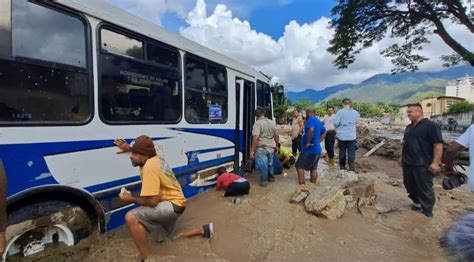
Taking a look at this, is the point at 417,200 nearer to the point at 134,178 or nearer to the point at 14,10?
the point at 134,178

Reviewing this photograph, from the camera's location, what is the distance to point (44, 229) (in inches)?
114

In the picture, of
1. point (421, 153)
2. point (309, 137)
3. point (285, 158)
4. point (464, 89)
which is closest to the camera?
point (421, 153)

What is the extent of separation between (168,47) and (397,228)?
4.24 meters

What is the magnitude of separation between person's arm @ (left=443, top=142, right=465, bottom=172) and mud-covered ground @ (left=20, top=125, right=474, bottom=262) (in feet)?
3.59

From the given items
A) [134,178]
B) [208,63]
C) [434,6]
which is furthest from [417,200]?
[434,6]

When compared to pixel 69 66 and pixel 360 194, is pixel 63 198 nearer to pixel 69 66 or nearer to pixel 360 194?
pixel 69 66

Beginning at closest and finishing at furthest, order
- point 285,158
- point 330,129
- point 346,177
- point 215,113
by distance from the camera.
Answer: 1. point 215,113
2. point 346,177
3. point 285,158
4. point 330,129

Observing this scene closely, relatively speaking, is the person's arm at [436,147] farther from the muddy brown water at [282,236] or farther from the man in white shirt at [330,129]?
the man in white shirt at [330,129]

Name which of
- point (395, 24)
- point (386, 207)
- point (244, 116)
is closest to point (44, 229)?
point (244, 116)

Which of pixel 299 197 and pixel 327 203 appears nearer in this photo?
pixel 327 203

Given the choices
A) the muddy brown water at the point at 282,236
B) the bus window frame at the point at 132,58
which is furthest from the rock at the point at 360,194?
the bus window frame at the point at 132,58

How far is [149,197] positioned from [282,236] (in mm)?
1947

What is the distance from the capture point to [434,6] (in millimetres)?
14500

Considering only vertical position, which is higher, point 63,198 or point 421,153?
point 421,153
